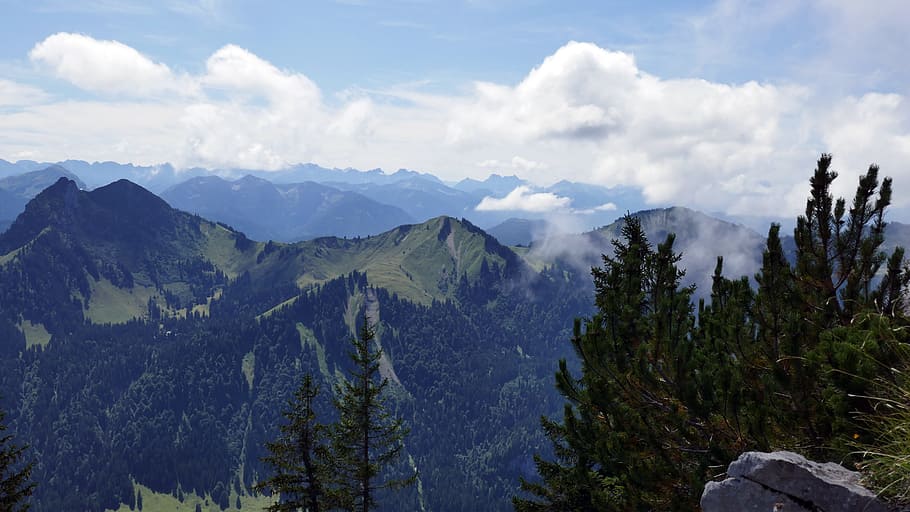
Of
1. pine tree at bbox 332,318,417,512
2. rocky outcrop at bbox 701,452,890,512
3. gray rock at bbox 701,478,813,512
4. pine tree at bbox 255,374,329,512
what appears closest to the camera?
rocky outcrop at bbox 701,452,890,512

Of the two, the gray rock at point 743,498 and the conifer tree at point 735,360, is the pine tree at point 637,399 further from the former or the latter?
the gray rock at point 743,498

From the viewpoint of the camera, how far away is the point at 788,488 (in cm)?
898

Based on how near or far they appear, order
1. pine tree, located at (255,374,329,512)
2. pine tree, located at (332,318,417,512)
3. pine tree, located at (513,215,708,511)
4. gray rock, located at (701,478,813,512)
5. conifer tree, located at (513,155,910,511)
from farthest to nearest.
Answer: pine tree, located at (332,318,417,512), pine tree, located at (255,374,329,512), pine tree, located at (513,215,708,511), conifer tree, located at (513,155,910,511), gray rock, located at (701,478,813,512)

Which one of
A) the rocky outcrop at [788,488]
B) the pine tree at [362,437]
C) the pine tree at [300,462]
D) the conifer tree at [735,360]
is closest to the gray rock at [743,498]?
the rocky outcrop at [788,488]

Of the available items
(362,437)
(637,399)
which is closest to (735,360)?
(637,399)

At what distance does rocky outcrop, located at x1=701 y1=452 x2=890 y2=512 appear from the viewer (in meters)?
8.32

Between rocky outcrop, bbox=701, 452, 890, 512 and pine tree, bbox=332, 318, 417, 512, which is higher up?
rocky outcrop, bbox=701, 452, 890, 512

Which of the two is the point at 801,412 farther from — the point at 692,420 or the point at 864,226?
the point at 864,226

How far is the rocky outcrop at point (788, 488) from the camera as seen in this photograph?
8.32 meters

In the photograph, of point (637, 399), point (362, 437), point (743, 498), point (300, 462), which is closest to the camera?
point (743, 498)

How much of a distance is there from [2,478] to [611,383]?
108 feet

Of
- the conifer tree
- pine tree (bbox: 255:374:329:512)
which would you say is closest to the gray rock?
the conifer tree

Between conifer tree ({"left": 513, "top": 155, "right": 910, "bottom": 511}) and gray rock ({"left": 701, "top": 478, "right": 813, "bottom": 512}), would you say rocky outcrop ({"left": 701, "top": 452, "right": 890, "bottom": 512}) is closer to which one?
gray rock ({"left": 701, "top": 478, "right": 813, "bottom": 512})

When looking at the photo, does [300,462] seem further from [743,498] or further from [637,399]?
[743,498]
